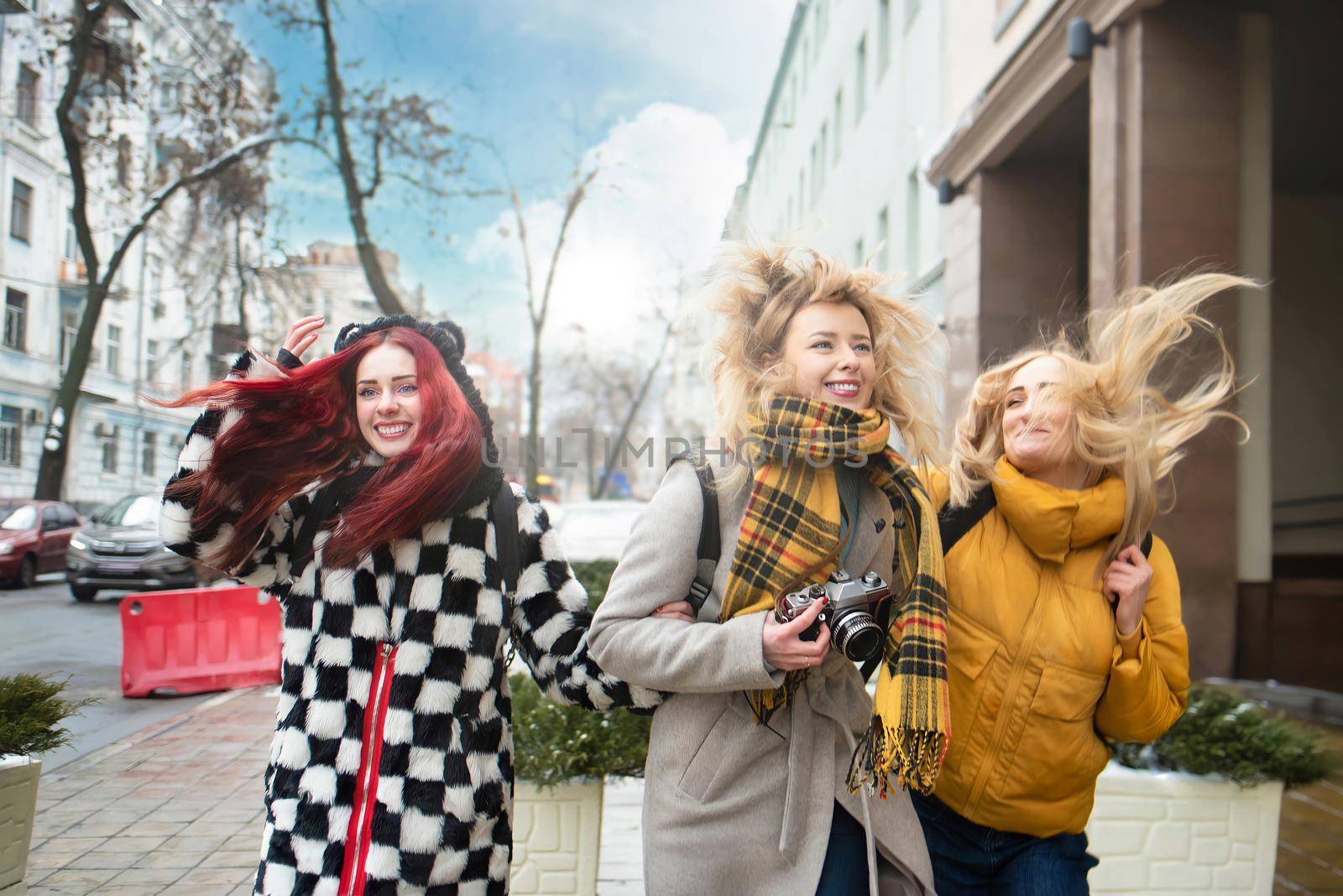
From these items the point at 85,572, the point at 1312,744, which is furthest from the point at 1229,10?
→ the point at 85,572

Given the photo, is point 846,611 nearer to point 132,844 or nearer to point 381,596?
point 381,596

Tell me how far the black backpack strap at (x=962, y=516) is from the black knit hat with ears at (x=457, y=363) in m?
1.01

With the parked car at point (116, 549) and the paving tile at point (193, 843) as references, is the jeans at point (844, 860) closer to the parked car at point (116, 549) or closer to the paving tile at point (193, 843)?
the paving tile at point (193, 843)

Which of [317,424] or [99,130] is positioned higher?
[99,130]

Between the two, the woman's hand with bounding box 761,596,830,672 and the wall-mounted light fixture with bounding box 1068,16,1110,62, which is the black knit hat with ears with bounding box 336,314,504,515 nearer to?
the woman's hand with bounding box 761,596,830,672

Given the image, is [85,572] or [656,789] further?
[85,572]

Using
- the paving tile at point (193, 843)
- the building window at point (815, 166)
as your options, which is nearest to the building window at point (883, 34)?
the building window at point (815, 166)

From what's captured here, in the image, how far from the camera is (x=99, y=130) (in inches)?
134

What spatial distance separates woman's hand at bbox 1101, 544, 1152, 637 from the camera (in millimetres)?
1863

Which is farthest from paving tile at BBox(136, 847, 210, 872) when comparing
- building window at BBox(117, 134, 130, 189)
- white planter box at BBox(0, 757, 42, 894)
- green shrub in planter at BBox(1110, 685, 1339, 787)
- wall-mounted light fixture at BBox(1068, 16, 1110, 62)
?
wall-mounted light fixture at BBox(1068, 16, 1110, 62)

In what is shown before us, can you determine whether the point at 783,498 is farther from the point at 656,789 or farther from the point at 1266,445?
the point at 1266,445

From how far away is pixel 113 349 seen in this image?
11.2ft

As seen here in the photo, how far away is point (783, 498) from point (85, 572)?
2.86 meters

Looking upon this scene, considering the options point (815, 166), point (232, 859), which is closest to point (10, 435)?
point (232, 859)
